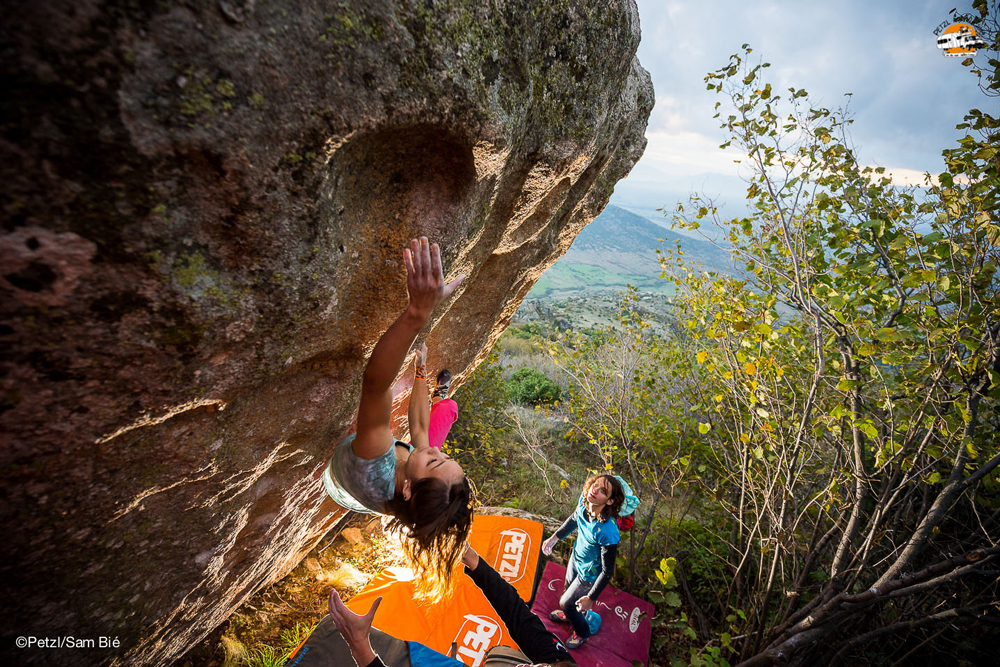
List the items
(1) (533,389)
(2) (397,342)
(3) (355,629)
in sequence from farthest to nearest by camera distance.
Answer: (1) (533,389) → (3) (355,629) → (2) (397,342)

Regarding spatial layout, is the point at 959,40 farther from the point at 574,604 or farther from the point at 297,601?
the point at 297,601

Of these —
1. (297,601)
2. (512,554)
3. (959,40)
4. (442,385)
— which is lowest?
(297,601)

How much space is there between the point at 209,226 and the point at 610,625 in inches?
234

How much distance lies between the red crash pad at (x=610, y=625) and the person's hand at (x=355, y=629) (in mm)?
3805

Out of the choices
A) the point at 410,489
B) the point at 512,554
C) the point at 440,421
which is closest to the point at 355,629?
the point at 410,489

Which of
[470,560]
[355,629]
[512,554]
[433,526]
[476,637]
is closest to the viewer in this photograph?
[355,629]

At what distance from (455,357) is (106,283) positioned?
337 cm

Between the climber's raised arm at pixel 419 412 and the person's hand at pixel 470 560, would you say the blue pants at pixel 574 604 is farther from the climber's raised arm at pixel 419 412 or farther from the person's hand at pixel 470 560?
the climber's raised arm at pixel 419 412

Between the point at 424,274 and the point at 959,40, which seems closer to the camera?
the point at 424,274

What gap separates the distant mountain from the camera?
72706 millimetres

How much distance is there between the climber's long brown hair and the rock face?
35.9 inches

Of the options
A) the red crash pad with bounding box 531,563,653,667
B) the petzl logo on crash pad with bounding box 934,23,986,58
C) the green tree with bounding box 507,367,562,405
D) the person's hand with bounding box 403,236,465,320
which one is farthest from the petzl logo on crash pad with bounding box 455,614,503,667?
the green tree with bounding box 507,367,562,405

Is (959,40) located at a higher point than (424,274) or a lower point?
higher

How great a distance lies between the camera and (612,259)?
8731cm
